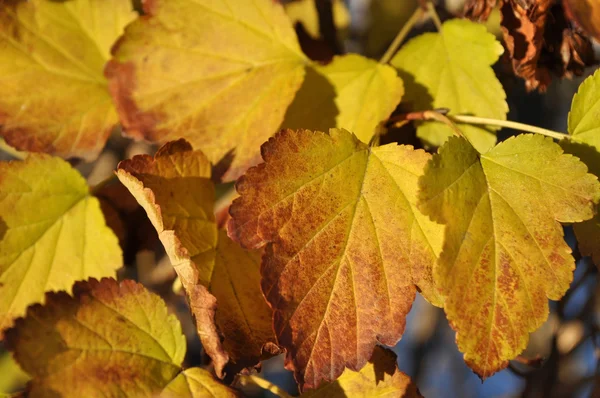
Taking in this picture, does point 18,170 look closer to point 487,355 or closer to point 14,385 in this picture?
point 487,355

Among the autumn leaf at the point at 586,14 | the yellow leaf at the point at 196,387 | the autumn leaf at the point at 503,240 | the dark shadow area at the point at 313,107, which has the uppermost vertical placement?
the autumn leaf at the point at 586,14

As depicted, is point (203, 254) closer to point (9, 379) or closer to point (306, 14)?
point (306, 14)

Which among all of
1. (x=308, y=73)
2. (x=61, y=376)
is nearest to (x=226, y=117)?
(x=308, y=73)

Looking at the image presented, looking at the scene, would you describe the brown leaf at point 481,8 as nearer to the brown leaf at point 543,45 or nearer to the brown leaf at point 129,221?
the brown leaf at point 543,45

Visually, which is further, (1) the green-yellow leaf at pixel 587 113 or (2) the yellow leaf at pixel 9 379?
(2) the yellow leaf at pixel 9 379

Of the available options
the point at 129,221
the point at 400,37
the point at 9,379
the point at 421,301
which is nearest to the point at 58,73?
the point at 129,221

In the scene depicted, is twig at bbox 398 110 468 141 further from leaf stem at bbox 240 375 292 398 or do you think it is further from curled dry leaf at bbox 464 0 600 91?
leaf stem at bbox 240 375 292 398

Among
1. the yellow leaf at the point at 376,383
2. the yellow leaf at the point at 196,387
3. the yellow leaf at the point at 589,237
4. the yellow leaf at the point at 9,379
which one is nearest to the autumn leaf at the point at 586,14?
the yellow leaf at the point at 589,237
